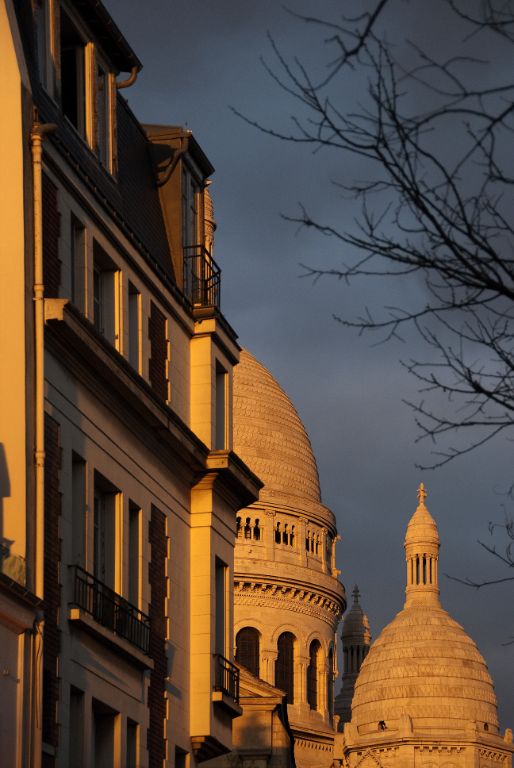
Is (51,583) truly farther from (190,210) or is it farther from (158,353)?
(190,210)

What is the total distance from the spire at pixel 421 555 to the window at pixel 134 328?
125596 mm

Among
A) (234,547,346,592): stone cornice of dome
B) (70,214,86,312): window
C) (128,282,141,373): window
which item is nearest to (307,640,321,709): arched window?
(234,547,346,592): stone cornice of dome

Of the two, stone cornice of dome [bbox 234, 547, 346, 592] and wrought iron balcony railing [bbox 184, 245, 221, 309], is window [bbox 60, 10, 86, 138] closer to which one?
wrought iron balcony railing [bbox 184, 245, 221, 309]

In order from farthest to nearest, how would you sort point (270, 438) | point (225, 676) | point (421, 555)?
1. point (421, 555)
2. point (270, 438)
3. point (225, 676)

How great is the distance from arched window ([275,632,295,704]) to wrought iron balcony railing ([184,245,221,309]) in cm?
8968

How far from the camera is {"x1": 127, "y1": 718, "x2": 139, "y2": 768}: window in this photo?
1149 inches

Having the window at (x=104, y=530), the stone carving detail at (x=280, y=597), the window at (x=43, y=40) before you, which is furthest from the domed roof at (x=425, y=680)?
the window at (x=43, y=40)

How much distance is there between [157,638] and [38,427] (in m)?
5.60

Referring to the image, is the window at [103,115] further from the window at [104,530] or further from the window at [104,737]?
the window at [104,737]

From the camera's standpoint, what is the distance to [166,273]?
31.9m

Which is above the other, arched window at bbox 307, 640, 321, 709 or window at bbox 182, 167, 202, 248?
arched window at bbox 307, 640, 321, 709

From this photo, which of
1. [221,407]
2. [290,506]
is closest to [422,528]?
[290,506]

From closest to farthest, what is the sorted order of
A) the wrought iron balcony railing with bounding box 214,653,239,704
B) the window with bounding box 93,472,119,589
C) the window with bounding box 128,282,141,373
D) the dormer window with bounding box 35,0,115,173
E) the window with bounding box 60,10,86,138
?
the window with bounding box 93,472,119,589
the dormer window with bounding box 35,0,115,173
the window with bounding box 60,10,86,138
the window with bounding box 128,282,141,373
the wrought iron balcony railing with bounding box 214,653,239,704

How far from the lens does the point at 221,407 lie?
3438 centimetres
